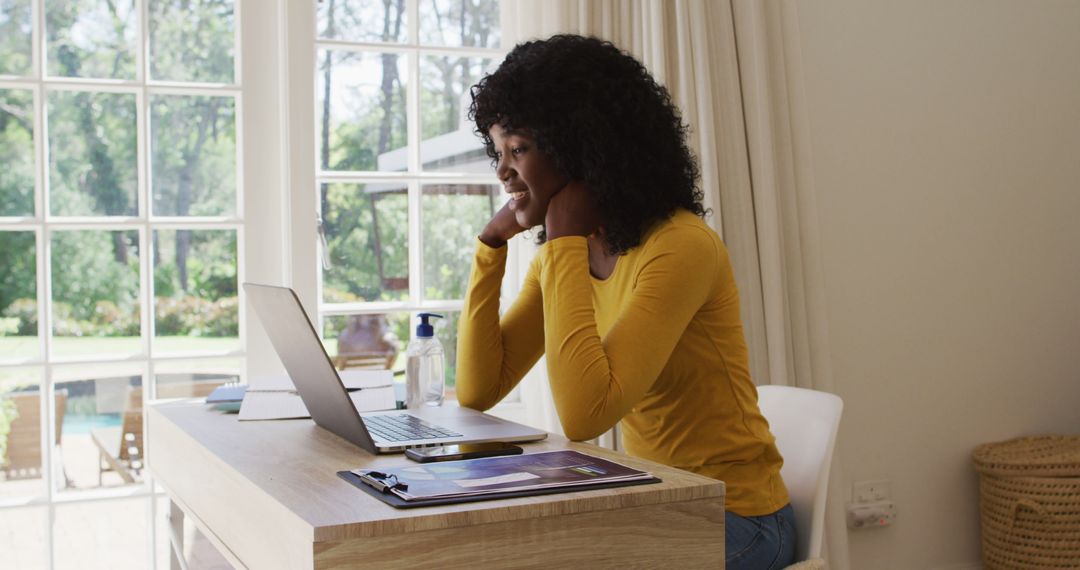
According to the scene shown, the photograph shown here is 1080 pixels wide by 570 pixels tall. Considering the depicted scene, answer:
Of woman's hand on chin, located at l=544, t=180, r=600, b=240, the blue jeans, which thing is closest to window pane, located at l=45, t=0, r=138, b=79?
woman's hand on chin, located at l=544, t=180, r=600, b=240

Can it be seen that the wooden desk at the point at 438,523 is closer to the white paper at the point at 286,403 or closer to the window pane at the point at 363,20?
the white paper at the point at 286,403

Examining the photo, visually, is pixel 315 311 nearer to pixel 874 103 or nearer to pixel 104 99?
pixel 104 99

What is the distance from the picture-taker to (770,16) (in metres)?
2.95

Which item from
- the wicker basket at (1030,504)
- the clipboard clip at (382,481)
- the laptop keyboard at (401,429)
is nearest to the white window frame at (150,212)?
the laptop keyboard at (401,429)

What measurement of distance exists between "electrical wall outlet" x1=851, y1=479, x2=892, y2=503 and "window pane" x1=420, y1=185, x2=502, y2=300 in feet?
4.36

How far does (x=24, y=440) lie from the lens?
256 centimetres

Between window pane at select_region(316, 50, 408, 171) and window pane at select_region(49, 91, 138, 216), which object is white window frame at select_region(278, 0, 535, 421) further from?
window pane at select_region(49, 91, 138, 216)

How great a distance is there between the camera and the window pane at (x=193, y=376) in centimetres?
267

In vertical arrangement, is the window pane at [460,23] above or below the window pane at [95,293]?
above

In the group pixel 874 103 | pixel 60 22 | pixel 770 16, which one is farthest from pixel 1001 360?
pixel 60 22

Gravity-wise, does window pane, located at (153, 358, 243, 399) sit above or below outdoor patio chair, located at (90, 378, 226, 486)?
above

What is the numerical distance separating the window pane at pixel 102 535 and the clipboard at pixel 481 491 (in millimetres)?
1645

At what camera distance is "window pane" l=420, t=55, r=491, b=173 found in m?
2.89

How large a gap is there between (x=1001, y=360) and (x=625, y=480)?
2.57 m
